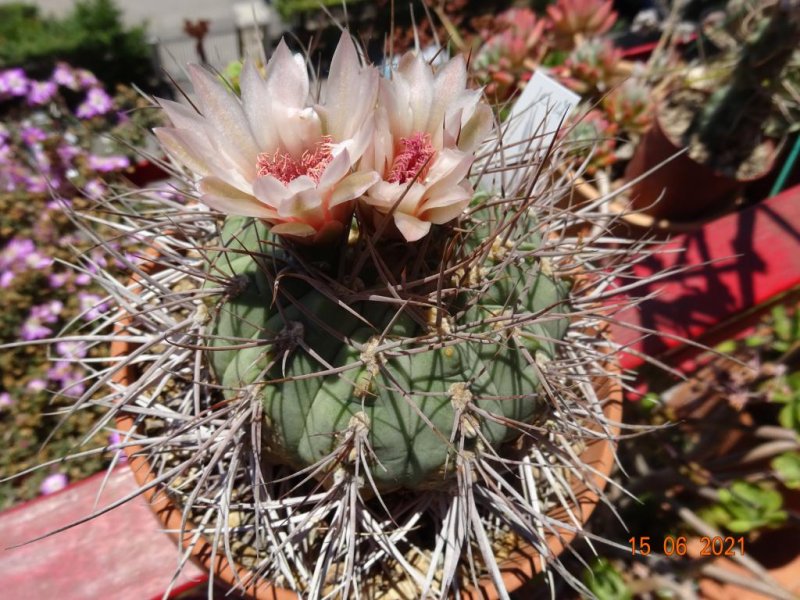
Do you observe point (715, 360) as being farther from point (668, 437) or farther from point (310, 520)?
point (310, 520)

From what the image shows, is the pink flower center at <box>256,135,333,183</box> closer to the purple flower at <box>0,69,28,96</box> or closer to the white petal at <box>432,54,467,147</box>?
the white petal at <box>432,54,467,147</box>

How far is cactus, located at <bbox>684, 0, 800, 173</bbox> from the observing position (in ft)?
4.05

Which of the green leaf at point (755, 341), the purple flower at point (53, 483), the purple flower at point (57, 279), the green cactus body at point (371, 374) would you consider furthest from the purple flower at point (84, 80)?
the green leaf at point (755, 341)

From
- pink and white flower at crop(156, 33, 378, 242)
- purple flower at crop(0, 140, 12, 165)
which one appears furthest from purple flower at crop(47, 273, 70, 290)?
pink and white flower at crop(156, 33, 378, 242)

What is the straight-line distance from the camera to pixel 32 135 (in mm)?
1858

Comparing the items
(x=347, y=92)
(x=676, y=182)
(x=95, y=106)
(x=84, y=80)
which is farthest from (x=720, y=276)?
(x=84, y=80)

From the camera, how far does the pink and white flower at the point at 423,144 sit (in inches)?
19.9

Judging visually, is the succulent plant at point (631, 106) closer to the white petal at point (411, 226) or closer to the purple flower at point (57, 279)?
the white petal at point (411, 226)

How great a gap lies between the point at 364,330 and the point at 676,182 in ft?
3.37

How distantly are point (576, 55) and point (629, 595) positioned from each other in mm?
1272

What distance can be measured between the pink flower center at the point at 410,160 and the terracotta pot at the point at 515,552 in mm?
433

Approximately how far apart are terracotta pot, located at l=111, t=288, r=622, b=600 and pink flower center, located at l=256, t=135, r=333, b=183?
0.36 metres

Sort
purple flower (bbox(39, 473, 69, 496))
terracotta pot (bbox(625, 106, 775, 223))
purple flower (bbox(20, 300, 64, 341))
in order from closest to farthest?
terracotta pot (bbox(625, 106, 775, 223)) → purple flower (bbox(39, 473, 69, 496)) → purple flower (bbox(20, 300, 64, 341))

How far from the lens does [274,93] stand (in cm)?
55
